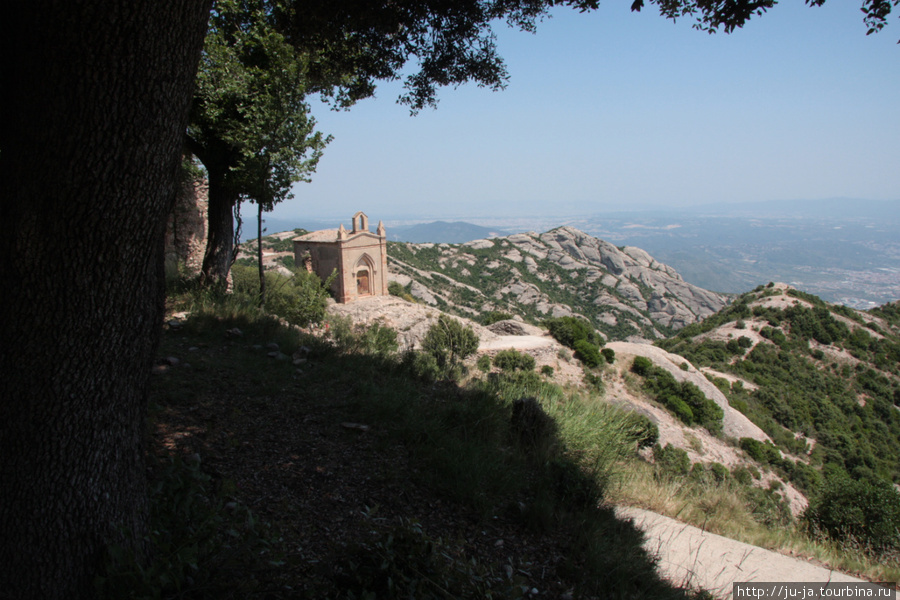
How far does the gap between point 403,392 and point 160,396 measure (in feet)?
7.65

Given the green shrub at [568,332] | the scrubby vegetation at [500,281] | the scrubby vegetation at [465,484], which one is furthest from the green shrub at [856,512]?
the scrubby vegetation at [500,281]

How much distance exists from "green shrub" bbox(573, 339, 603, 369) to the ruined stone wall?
1709 cm

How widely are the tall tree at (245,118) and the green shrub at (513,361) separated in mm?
11890

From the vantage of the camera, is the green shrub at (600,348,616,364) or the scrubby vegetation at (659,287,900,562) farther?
the green shrub at (600,348,616,364)

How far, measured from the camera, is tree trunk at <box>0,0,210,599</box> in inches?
64.5

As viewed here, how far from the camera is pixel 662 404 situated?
825 inches

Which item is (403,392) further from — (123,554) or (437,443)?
(123,554)

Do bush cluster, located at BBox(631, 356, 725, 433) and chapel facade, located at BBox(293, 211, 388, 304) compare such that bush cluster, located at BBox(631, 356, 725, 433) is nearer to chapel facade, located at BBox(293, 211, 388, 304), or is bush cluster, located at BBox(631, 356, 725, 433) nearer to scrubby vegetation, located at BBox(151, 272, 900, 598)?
scrubby vegetation, located at BBox(151, 272, 900, 598)

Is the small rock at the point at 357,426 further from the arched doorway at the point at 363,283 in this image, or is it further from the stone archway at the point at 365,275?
the arched doorway at the point at 363,283

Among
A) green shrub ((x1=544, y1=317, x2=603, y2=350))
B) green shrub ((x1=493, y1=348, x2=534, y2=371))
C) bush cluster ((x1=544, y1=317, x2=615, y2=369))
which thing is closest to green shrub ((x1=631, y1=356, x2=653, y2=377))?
bush cluster ((x1=544, y1=317, x2=615, y2=369))

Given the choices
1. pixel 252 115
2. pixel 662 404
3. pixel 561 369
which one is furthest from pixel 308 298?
pixel 662 404

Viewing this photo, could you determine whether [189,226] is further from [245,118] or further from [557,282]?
[557,282]

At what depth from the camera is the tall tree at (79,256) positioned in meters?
1.64

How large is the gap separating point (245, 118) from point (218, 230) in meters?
2.30
